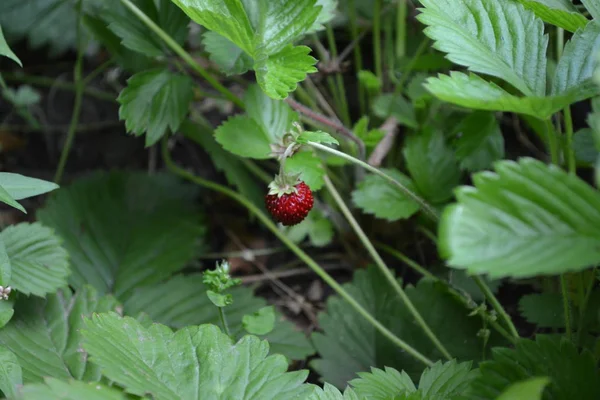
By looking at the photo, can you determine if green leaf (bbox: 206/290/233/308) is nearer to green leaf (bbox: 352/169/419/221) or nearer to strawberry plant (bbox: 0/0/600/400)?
strawberry plant (bbox: 0/0/600/400)

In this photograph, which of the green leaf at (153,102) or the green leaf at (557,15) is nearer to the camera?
the green leaf at (557,15)

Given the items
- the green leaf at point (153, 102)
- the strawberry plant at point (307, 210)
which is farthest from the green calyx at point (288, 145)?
the green leaf at point (153, 102)

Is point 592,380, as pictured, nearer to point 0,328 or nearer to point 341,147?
point 341,147

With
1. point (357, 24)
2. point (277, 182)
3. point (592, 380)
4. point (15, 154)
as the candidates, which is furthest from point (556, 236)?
point (15, 154)

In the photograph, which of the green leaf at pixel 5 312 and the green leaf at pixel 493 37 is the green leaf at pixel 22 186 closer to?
the green leaf at pixel 5 312

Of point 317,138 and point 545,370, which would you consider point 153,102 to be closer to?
point 317,138

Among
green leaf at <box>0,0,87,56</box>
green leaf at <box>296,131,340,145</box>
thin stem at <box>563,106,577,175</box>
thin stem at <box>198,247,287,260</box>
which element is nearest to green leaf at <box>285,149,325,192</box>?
green leaf at <box>296,131,340,145</box>
